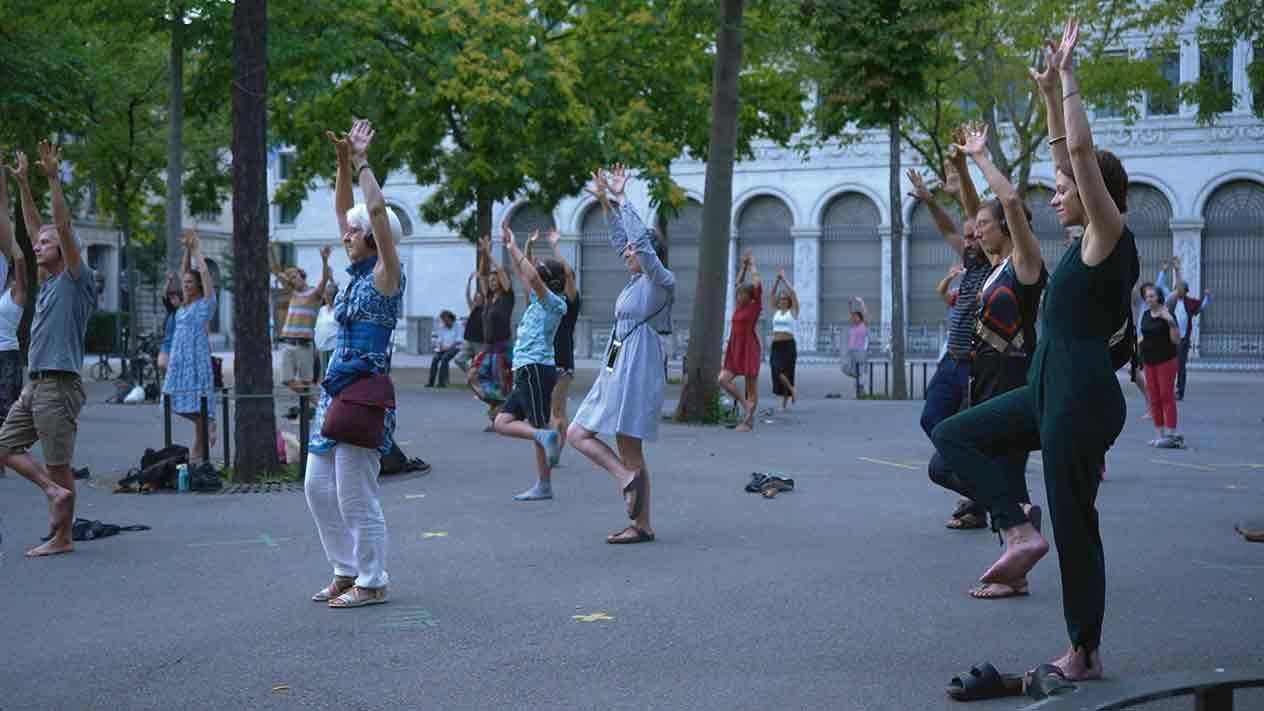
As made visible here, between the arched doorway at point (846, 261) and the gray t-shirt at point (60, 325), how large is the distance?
132ft

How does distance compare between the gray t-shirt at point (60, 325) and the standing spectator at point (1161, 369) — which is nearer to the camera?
the gray t-shirt at point (60, 325)

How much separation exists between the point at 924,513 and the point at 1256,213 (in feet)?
121

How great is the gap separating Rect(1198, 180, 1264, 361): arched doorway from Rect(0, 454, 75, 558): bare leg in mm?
39587

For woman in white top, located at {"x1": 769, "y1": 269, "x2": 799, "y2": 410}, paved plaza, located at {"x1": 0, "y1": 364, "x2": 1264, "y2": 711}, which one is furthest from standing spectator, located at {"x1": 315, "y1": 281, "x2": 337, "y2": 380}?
paved plaza, located at {"x1": 0, "y1": 364, "x2": 1264, "y2": 711}

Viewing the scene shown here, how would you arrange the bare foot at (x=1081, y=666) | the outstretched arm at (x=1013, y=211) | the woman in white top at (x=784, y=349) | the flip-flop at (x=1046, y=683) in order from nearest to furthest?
the flip-flop at (x=1046, y=683) → the bare foot at (x=1081, y=666) → the outstretched arm at (x=1013, y=211) → the woman in white top at (x=784, y=349)

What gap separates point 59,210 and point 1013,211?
502 centimetres

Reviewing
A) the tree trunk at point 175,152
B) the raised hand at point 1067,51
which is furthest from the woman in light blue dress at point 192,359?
the raised hand at point 1067,51

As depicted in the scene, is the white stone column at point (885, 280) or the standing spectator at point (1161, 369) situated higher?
the white stone column at point (885, 280)

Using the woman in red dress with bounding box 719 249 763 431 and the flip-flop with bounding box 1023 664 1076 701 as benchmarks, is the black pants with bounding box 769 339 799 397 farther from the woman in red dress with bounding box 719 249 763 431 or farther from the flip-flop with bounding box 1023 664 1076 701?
the flip-flop with bounding box 1023 664 1076 701

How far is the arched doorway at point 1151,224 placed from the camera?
1761 inches

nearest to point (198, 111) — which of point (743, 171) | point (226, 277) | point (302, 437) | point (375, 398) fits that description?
point (302, 437)

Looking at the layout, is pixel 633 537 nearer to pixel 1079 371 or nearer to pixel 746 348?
pixel 1079 371

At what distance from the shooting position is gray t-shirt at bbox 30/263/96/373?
29.0 feet

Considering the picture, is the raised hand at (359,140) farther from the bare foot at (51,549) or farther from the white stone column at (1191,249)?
the white stone column at (1191,249)
